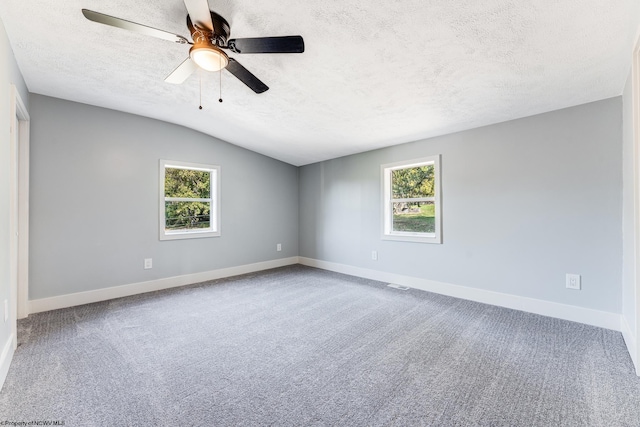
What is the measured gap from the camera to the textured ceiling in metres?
1.77

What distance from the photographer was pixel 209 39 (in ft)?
5.93

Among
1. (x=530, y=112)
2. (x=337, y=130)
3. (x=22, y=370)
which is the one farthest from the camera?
(x=337, y=130)

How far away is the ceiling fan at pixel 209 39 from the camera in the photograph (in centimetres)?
160

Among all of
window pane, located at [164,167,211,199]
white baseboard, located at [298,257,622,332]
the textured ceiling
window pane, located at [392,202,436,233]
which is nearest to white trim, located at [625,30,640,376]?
the textured ceiling

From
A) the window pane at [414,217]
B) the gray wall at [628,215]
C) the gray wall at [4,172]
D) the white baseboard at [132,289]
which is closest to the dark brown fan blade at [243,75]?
the gray wall at [4,172]

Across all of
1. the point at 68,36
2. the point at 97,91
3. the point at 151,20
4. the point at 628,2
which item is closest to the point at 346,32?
the point at 151,20

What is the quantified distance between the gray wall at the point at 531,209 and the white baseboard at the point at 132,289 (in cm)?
245

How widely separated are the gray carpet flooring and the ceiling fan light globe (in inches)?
85.0

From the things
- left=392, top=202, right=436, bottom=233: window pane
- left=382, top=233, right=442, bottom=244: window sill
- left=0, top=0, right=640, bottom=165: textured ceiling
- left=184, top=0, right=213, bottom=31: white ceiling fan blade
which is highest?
left=0, top=0, right=640, bottom=165: textured ceiling

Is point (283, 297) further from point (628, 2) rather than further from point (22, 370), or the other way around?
point (628, 2)

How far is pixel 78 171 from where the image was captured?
3.38 m

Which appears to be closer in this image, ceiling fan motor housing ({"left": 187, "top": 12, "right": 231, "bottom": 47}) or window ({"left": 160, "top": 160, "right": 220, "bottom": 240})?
ceiling fan motor housing ({"left": 187, "top": 12, "right": 231, "bottom": 47})

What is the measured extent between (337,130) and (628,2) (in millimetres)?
2659

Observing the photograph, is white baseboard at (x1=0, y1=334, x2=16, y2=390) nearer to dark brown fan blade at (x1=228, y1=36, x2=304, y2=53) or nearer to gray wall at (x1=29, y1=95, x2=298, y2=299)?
gray wall at (x1=29, y1=95, x2=298, y2=299)
